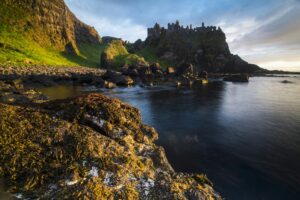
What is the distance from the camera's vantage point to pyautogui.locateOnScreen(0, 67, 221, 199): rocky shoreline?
489cm

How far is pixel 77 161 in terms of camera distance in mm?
5668

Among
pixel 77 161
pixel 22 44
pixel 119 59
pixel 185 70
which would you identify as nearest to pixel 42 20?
pixel 22 44

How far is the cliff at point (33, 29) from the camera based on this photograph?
90.0 meters

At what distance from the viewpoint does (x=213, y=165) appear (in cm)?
1270

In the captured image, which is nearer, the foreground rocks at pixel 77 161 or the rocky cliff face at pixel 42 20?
the foreground rocks at pixel 77 161

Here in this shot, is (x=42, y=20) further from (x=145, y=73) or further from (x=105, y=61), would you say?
(x=145, y=73)

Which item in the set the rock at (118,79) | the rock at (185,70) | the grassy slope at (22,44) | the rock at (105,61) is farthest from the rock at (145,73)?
the rock at (105,61)

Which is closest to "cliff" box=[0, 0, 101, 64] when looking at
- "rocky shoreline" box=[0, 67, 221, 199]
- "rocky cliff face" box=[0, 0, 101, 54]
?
"rocky cliff face" box=[0, 0, 101, 54]

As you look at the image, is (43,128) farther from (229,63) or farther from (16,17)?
(229,63)

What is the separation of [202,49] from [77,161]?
183 meters

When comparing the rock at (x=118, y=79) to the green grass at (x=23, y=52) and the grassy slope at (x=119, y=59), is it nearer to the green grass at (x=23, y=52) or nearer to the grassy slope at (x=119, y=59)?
the green grass at (x=23, y=52)

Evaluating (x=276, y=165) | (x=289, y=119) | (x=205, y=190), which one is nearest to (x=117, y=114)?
(x=205, y=190)

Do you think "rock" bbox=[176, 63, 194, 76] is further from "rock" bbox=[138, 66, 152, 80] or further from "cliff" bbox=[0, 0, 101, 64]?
"cliff" bbox=[0, 0, 101, 64]

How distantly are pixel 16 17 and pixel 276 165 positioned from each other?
137 metres
